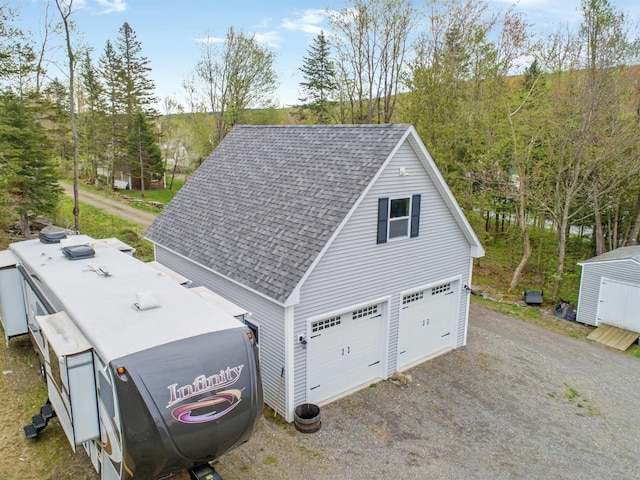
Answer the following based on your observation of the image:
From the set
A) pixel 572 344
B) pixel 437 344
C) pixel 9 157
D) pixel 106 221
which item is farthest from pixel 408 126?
pixel 106 221

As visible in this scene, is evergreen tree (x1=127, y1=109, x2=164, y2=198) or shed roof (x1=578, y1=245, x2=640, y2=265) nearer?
shed roof (x1=578, y1=245, x2=640, y2=265)

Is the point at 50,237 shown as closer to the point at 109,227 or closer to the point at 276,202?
the point at 276,202

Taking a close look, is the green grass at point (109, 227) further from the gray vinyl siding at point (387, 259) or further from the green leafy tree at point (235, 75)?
the gray vinyl siding at point (387, 259)

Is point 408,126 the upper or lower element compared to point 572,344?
upper

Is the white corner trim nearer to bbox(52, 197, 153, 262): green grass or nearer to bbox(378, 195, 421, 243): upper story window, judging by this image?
bbox(378, 195, 421, 243): upper story window

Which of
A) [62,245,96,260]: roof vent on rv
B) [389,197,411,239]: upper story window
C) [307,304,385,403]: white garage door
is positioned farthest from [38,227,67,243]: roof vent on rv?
[389,197,411,239]: upper story window

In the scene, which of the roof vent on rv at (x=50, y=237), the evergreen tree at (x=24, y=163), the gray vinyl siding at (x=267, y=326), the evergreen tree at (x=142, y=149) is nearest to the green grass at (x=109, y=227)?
the evergreen tree at (x=24, y=163)

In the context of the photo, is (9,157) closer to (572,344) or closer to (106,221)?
(106,221)
